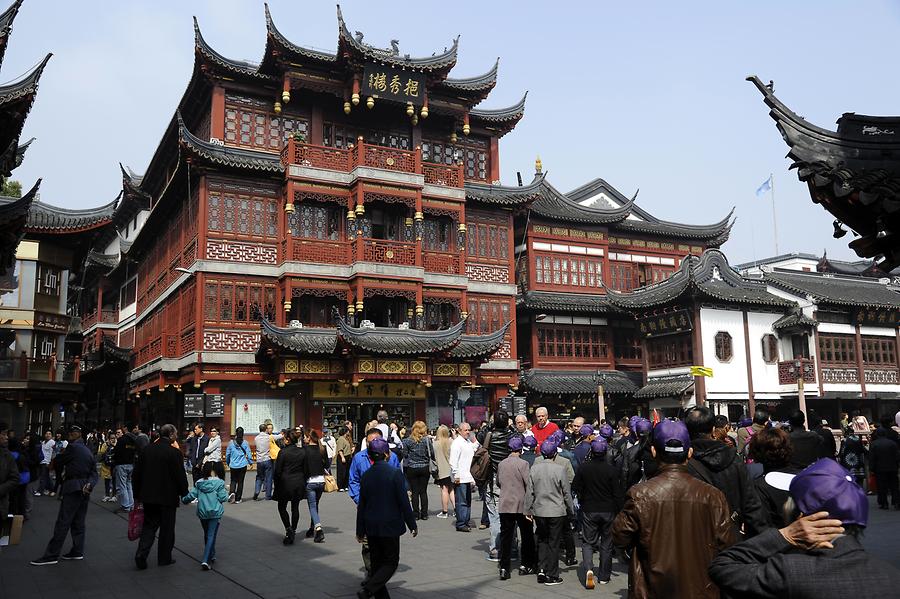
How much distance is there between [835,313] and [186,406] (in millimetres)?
29226

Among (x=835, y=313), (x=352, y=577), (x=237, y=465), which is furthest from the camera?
(x=835, y=313)

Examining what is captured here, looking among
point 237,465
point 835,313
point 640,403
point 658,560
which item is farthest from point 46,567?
point 835,313

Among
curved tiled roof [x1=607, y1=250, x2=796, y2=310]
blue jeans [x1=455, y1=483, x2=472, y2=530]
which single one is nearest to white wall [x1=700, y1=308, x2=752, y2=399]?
curved tiled roof [x1=607, y1=250, x2=796, y2=310]

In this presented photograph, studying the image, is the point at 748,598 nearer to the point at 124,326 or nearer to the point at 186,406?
the point at 186,406

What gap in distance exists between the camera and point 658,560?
14.0ft

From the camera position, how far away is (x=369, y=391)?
28422mm

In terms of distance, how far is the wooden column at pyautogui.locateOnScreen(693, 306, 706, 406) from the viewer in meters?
31.8

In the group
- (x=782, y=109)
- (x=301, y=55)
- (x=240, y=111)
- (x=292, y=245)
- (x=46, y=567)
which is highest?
(x=301, y=55)

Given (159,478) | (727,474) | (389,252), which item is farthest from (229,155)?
(727,474)

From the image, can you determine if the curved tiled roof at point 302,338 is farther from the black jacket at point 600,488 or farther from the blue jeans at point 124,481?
the black jacket at point 600,488

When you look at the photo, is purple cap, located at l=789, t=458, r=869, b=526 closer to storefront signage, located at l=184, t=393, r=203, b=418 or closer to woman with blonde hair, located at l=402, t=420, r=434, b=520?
woman with blonde hair, located at l=402, t=420, r=434, b=520

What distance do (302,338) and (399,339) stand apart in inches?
137

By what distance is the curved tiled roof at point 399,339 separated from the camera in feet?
84.8

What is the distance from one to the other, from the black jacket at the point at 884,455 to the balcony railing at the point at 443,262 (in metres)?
17.8
